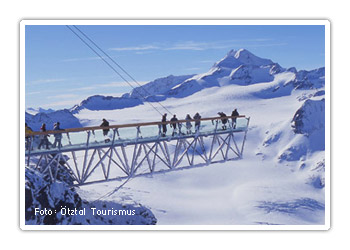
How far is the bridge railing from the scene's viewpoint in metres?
27.9

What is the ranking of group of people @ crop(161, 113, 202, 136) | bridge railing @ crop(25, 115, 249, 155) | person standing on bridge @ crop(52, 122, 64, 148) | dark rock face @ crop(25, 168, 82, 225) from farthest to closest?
group of people @ crop(161, 113, 202, 136)
person standing on bridge @ crop(52, 122, 64, 148)
bridge railing @ crop(25, 115, 249, 155)
dark rock face @ crop(25, 168, 82, 225)

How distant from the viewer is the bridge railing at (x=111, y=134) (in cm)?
2792

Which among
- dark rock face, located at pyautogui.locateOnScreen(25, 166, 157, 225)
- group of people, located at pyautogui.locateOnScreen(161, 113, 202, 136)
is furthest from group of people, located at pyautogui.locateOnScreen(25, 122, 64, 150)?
group of people, located at pyautogui.locateOnScreen(161, 113, 202, 136)

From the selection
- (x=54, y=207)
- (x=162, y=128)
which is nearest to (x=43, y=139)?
(x=54, y=207)

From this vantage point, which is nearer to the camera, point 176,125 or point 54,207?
point 54,207

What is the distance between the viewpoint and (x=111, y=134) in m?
30.3

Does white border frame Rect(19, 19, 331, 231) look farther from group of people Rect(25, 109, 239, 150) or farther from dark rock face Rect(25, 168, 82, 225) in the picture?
group of people Rect(25, 109, 239, 150)

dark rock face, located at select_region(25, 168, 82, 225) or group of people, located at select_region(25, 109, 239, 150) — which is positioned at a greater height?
group of people, located at select_region(25, 109, 239, 150)

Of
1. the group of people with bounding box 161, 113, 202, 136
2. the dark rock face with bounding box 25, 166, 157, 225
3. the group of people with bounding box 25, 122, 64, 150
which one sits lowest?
the dark rock face with bounding box 25, 166, 157, 225
